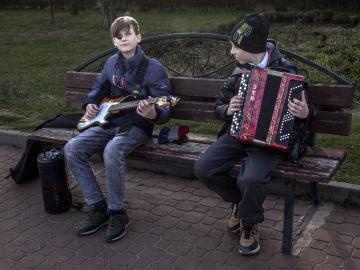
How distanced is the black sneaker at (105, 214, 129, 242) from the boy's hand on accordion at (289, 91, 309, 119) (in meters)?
1.44

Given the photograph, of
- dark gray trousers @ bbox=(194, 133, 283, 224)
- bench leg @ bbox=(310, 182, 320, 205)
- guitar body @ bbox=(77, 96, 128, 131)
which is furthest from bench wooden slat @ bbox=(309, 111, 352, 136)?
guitar body @ bbox=(77, 96, 128, 131)

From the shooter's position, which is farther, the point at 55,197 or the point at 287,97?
the point at 55,197

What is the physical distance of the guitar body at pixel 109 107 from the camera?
13.5 ft

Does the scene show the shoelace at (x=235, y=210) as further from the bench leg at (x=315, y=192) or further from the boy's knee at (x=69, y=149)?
the boy's knee at (x=69, y=149)

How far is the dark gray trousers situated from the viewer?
3.49 meters

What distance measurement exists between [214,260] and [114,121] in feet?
4.41

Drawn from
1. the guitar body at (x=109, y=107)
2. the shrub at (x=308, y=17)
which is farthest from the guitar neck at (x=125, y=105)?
the shrub at (x=308, y=17)

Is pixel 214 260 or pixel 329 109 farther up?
pixel 329 109

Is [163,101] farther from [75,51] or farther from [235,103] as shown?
[75,51]

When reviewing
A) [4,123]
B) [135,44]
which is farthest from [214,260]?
[4,123]

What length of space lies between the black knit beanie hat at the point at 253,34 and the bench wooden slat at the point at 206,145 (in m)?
0.78

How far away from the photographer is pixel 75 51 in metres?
10.5

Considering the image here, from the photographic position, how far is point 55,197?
437 cm

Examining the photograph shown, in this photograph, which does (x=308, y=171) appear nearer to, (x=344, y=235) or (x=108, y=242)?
(x=344, y=235)
